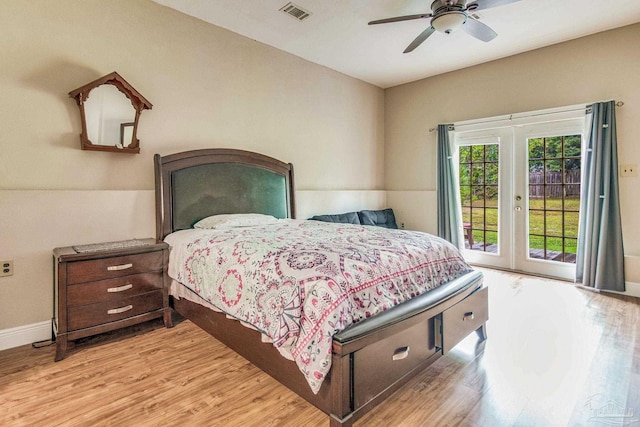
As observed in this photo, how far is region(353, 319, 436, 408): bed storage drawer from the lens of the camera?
149 centimetres

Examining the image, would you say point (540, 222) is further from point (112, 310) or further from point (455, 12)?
point (112, 310)

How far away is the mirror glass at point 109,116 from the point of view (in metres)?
2.64

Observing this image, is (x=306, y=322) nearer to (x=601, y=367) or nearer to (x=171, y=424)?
(x=171, y=424)

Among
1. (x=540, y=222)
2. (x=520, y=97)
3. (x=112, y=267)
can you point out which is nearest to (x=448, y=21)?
(x=520, y=97)

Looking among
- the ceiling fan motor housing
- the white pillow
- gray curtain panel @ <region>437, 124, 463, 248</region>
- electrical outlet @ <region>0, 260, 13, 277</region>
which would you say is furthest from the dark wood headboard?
gray curtain panel @ <region>437, 124, 463, 248</region>

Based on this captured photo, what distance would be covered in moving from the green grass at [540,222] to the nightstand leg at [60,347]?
4.62 metres

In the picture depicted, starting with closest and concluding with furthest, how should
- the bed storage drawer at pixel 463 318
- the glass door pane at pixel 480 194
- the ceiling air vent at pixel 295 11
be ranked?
the bed storage drawer at pixel 463 318 < the ceiling air vent at pixel 295 11 < the glass door pane at pixel 480 194

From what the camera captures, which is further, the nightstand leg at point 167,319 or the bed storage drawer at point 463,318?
the nightstand leg at point 167,319

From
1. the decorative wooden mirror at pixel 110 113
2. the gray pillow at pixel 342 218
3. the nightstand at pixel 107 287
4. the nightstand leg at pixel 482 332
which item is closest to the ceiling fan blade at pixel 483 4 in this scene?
the nightstand leg at pixel 482 332

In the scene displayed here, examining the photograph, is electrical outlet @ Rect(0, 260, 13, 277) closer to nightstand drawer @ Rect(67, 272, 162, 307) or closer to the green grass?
nightstand drawer @ Rect(67, 272, 162, 307)

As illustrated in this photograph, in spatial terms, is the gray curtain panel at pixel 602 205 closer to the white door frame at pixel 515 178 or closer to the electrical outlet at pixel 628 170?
Answer: the electrical outlet at pixel 628 170

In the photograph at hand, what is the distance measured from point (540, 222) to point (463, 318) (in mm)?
2752

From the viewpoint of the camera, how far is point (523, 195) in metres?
4.21

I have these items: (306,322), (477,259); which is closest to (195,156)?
(306,322)
